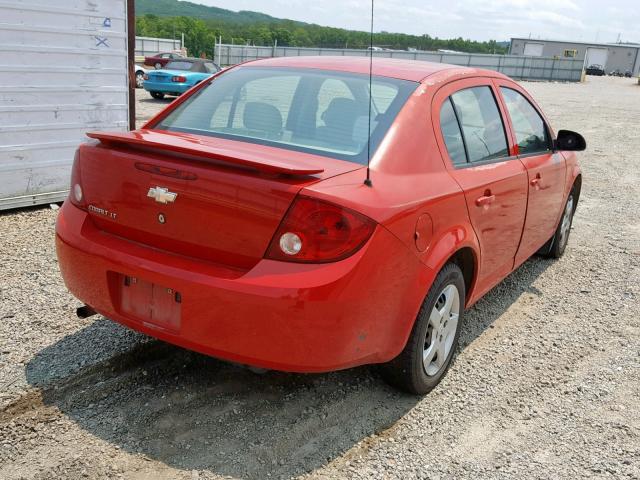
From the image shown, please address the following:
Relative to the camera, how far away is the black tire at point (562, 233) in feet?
18.6

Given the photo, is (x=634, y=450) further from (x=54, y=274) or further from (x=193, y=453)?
(x=54, y=274)

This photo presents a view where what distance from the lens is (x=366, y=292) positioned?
2.52 m

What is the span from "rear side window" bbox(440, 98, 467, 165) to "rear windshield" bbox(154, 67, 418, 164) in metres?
0.24

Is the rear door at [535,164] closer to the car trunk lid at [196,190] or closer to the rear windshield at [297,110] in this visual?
the rear windshield at [297,110]

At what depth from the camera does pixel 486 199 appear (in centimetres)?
346

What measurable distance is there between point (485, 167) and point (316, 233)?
60.7 inches

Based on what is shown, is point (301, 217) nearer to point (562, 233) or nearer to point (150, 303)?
point (150, 303)

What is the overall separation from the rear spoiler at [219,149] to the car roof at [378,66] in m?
0.83

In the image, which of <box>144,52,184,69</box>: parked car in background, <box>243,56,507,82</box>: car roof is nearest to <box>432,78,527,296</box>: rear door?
<box>243,56,507,82</box>: car roof

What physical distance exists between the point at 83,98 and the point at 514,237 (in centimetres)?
480

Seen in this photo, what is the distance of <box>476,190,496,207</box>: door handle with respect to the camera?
11.1 ft

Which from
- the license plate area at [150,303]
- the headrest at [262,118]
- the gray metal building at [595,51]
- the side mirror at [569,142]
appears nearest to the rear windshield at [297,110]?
the headrest at [262,118]

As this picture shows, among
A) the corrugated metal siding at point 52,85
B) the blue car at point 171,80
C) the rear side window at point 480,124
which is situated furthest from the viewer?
the blue car at point 171,80

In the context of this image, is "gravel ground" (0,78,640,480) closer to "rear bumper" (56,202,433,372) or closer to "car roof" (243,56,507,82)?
"rear bumper" (56,202,433,372)
